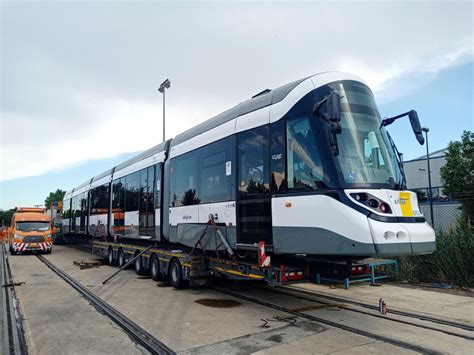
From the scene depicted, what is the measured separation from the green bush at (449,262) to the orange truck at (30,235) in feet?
66.1

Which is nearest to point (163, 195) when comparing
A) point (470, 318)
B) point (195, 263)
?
point (195, 263)

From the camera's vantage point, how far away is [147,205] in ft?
40.5

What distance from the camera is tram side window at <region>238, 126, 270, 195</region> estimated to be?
697 centimetres

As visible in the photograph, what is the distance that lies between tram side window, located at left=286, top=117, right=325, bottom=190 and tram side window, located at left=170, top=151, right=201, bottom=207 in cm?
344

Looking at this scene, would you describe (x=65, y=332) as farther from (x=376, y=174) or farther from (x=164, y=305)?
(x=376, y=174)

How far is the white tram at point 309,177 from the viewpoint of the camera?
18.3 feet

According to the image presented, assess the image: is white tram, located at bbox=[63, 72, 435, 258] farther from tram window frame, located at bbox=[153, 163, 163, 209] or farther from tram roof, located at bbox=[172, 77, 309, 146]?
tram window frame, located at bbox=[153, 163, 163, 209]

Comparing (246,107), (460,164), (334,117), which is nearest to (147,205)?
(246,107)

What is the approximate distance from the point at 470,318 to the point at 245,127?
5350 millimetres

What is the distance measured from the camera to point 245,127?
764cm

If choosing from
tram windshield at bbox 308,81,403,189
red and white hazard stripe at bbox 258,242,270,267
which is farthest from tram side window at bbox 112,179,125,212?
tram windshield at bbox 308,81,403,189

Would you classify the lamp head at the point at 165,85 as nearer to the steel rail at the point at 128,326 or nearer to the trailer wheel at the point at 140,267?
the trailer wheel at the point at 140,267

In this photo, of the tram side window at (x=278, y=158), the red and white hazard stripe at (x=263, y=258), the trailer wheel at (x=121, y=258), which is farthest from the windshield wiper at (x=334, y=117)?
the trailer wheel at (x=121, y=258)

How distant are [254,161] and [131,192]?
7.87 m
